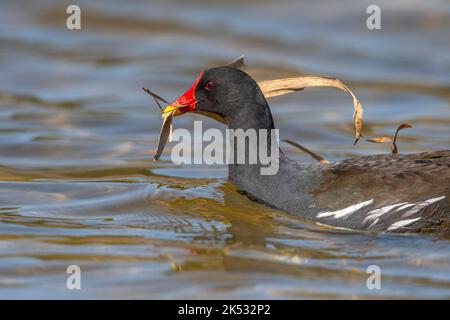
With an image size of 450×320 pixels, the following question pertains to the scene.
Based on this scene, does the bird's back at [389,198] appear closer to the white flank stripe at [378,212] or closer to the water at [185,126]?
the white flank stripe at [378,212]

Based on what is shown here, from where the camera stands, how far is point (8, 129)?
34.0ft

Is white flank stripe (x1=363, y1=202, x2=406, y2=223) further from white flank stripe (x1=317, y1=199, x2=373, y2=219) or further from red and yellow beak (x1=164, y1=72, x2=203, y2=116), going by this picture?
red and yellow beak (x1=164, y1=72, x2=203, y2=116)

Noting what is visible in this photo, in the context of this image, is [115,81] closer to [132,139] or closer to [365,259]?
[132,139]

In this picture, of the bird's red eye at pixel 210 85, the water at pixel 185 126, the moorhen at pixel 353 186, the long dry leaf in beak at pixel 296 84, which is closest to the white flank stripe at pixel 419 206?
the moorhen at pixel 353 186

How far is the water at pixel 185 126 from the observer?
19.6 ft

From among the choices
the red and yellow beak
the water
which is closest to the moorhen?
the water

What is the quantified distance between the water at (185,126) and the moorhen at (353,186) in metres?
0.13

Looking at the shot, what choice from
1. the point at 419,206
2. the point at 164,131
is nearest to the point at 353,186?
the point at 419,206

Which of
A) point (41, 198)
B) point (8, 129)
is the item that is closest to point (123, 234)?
point (41, 198)

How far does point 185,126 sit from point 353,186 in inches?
163

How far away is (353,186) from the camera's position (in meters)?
6.80

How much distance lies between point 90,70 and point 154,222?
6.33 metres

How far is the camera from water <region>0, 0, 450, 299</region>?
5.99m

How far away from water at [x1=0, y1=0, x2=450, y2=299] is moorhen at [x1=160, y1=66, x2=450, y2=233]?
0.44ft
